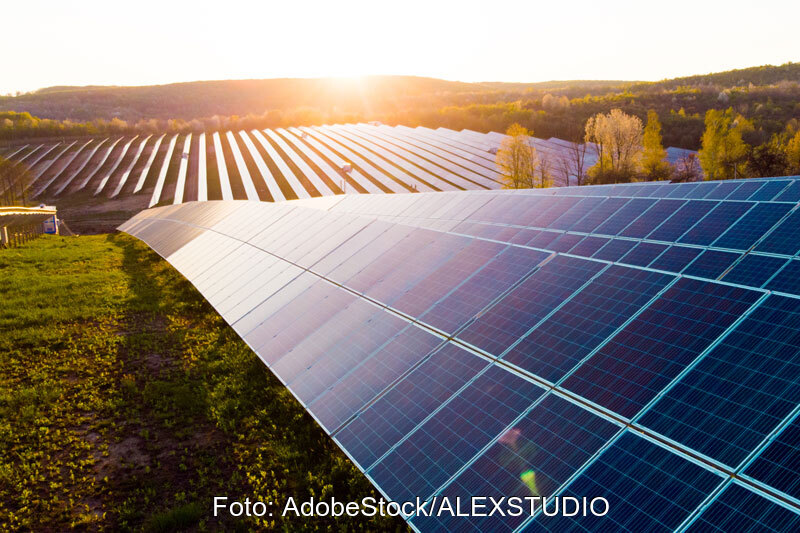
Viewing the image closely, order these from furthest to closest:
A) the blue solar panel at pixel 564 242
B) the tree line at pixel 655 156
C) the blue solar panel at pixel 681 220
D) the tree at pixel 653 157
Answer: the tree at pixel 653 157, the tree line at pixel 655 156, the blue solar panel at pixel 564 242, the blue solar panel at pixel 681 220

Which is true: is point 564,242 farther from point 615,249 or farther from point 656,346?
point 656,346

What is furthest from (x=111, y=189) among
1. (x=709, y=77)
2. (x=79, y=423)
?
(x=709, y=77)

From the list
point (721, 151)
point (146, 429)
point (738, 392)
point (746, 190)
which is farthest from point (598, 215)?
point (721, 151)

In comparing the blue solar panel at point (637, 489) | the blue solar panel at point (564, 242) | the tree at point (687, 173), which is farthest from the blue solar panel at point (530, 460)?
the tree at point (687, 173)

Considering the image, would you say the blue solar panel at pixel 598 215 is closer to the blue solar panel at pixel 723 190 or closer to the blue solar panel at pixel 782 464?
the blue solar panel at pixel 723 190

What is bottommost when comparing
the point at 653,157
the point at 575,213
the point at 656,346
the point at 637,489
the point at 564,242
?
the point at 637,489

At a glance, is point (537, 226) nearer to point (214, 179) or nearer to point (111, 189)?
point (214, 179)
